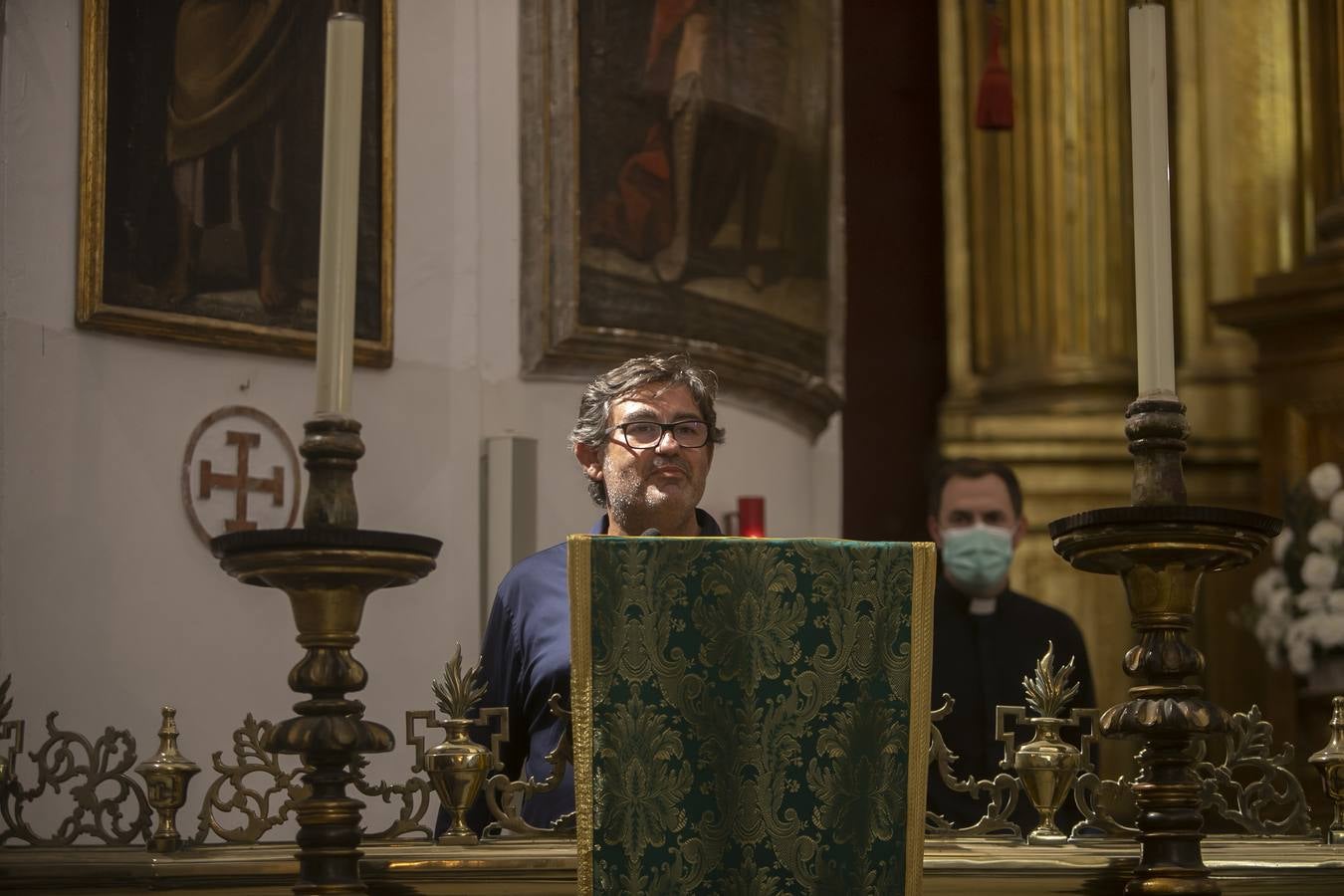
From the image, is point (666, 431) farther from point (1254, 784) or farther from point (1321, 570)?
point (1321, 570)

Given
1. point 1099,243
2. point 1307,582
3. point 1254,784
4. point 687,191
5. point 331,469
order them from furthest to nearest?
point 1099,243
point 687,191
point 1307,582
point 1254,784
point 331,469

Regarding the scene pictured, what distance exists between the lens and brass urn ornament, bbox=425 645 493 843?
2.54 metres

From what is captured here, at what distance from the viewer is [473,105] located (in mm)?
5883

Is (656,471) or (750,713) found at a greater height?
(656,471)

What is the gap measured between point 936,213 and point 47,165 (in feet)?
11.9

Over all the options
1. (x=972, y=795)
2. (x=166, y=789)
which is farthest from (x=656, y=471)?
(x=166, y=789)

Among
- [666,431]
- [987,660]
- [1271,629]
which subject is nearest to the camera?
[666,431]

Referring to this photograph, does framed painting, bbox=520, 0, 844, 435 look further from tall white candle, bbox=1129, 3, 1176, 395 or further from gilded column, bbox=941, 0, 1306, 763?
tall white candle, bbox=1129, 3, 1176, 395

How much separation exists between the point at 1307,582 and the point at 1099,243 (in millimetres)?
1667

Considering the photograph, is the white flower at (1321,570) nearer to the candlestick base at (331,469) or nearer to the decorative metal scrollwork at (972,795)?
the decorative metal scrollwork at (972,795)

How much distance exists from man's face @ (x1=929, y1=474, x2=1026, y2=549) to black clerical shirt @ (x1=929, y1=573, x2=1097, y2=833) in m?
0.17

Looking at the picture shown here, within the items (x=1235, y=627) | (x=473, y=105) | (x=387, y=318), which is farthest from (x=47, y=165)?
(x=1235, y=627)

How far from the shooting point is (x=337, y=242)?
239 cm

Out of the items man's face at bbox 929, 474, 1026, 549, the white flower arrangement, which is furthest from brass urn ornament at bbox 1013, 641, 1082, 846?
the white flower arrangement
